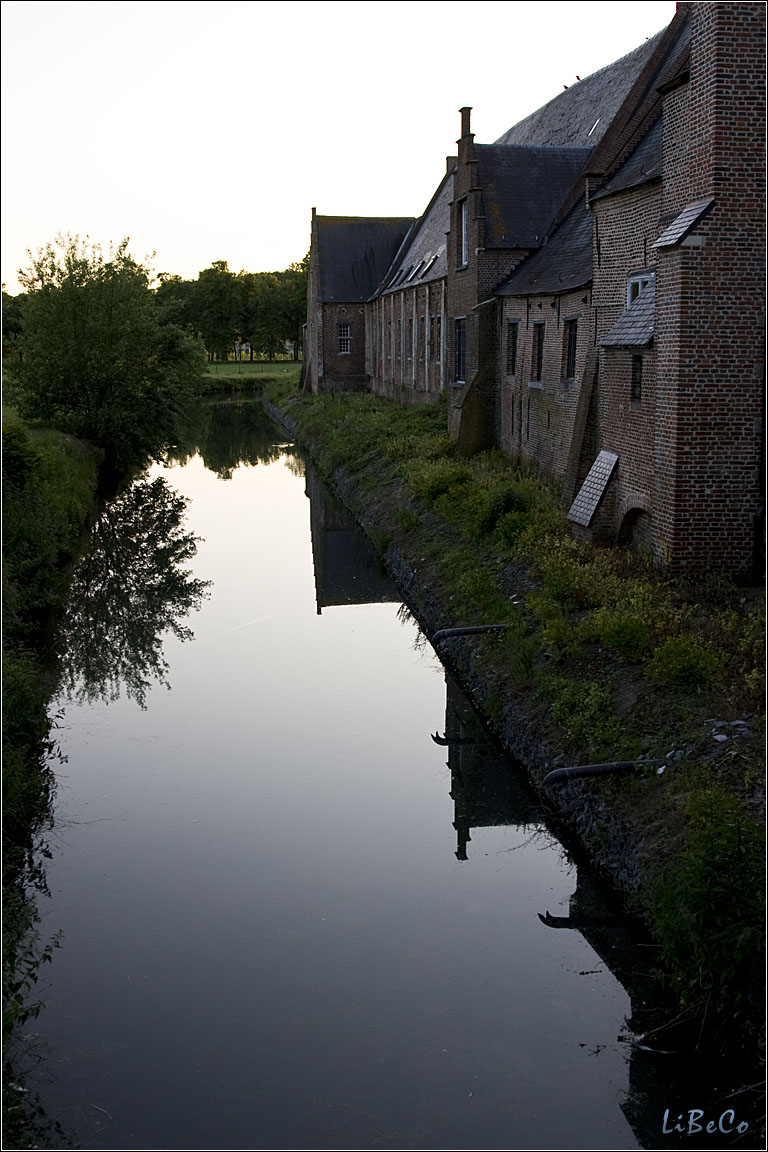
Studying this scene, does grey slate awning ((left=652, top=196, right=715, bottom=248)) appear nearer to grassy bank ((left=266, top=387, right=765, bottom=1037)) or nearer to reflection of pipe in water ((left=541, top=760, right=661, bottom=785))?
grassy bank ((left=266, top=387, right=765, bottom=1037))

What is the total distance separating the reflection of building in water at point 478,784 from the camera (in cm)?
1041

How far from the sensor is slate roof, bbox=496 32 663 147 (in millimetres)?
23859

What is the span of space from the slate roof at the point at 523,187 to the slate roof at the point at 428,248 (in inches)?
366

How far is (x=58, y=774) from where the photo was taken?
1163 centimetres

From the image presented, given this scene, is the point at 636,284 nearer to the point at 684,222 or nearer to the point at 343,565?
the point at 684,222

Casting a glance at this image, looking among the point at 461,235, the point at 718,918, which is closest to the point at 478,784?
the point at 718,918

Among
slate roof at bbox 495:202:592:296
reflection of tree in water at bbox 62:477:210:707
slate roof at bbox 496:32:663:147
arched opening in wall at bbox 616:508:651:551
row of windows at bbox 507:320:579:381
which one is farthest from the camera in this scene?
slate roof at bbox 496:32:663:147

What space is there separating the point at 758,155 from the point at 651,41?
14800 mm

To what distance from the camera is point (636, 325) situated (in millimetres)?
13977

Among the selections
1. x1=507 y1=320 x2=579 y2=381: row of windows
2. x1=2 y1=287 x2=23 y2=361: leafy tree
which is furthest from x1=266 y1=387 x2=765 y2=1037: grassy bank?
x1=2 y1=287 x2=23 y2=361: leafy tree

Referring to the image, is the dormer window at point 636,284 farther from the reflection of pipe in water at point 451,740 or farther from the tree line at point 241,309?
the tree line at point 241,309

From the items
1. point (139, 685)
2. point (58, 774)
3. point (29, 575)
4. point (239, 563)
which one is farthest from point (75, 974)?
point (239, 563)

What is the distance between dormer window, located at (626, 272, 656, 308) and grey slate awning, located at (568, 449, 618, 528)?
91.8 inches

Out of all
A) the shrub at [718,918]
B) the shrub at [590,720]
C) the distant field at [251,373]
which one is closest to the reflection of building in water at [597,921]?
the shrub at [718,918]
